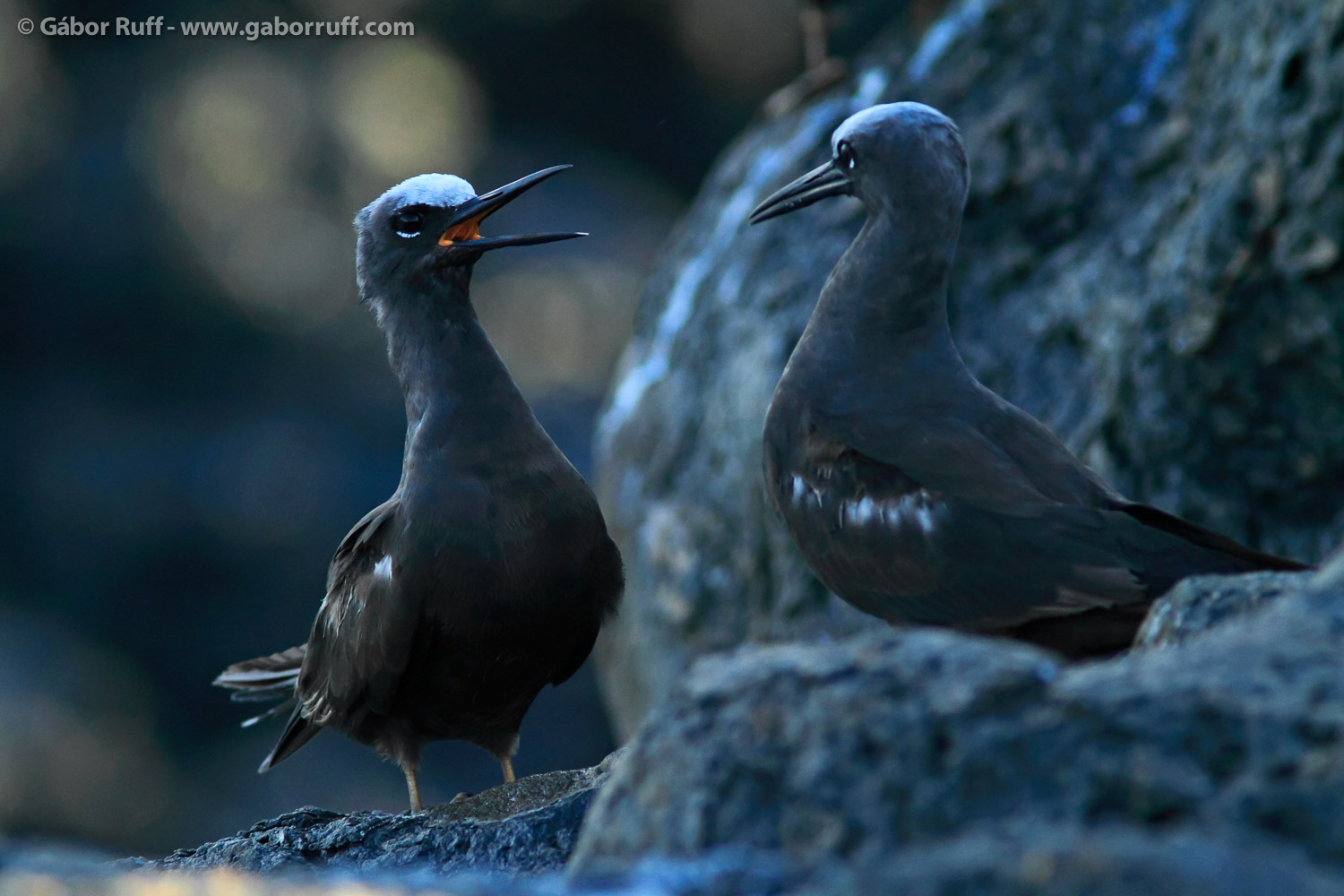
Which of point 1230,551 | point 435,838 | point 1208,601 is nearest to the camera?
point 1208,601

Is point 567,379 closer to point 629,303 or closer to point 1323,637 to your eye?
point 629,303

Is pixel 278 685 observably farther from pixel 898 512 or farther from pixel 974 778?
pixel 974 778

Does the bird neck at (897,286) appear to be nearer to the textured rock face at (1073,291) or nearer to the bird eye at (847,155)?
the bird eye at (847,155)

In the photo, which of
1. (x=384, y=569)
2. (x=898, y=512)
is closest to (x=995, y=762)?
(x=898, y=512)

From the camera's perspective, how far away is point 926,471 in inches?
187

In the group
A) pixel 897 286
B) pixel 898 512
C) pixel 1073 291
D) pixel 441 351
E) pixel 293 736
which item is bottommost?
pixel 293 736

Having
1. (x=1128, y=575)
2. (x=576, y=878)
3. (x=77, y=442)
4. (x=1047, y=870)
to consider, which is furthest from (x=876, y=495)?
(x=77, y=442)

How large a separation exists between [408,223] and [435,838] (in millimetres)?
2447

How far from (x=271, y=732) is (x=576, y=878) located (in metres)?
13.7

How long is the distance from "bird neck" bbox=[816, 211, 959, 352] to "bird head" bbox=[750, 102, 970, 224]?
0.25ft

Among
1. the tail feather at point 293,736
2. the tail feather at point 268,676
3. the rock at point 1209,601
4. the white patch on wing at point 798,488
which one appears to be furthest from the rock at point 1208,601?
the tail feather at point 268,676

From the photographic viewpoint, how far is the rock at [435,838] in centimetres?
399

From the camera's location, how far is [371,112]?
663 inches

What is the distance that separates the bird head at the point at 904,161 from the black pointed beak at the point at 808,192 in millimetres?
Result: 15
